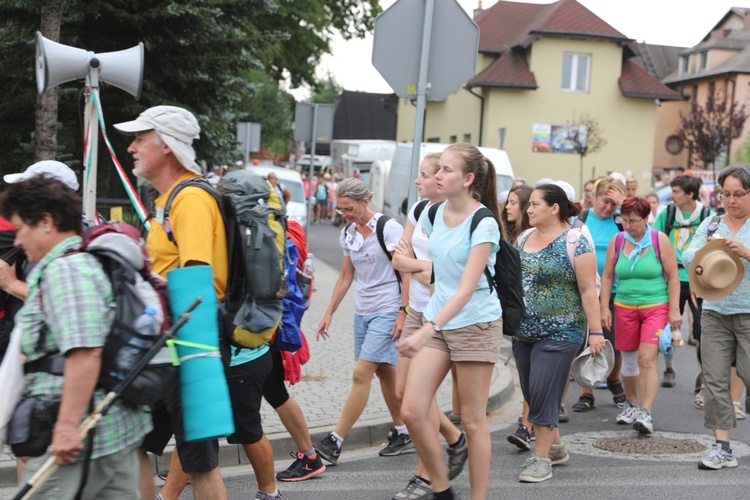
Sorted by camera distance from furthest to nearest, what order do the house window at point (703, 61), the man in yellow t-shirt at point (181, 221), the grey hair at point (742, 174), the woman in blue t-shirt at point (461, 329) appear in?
the house window at point (703, 61) → the grey hair at point (742, 174) → the woman in blue t-shirt at point (461, 329) → the man in yellow t-shirt at point (181, 221)

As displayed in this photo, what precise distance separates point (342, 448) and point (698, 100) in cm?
6892

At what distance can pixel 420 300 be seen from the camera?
20.8 ft

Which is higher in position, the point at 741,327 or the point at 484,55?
the point at 484,55

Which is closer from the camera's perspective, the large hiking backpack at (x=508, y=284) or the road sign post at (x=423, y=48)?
the large hiking backpack at (x=508, y=284)

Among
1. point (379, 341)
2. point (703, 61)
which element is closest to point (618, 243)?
point (379, 341)

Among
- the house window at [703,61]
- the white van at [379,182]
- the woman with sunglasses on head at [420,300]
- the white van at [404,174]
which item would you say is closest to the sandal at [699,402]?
the woman with sunglasses on head at [420,300]

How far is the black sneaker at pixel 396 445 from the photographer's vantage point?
23.6 feet

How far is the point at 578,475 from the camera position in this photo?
669 cm

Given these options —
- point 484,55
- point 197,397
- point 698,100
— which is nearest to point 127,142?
point 197,397

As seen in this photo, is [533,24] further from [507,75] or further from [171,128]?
[171,128]

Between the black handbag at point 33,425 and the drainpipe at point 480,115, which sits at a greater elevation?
the drainpipe at point 480,115

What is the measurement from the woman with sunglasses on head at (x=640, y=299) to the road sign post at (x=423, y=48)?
1642 millimetres

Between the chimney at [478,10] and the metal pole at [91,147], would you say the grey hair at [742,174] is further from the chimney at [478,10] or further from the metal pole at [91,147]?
the chimney at [478,10]

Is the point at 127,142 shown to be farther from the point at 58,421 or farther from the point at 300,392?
the point at 58,421
